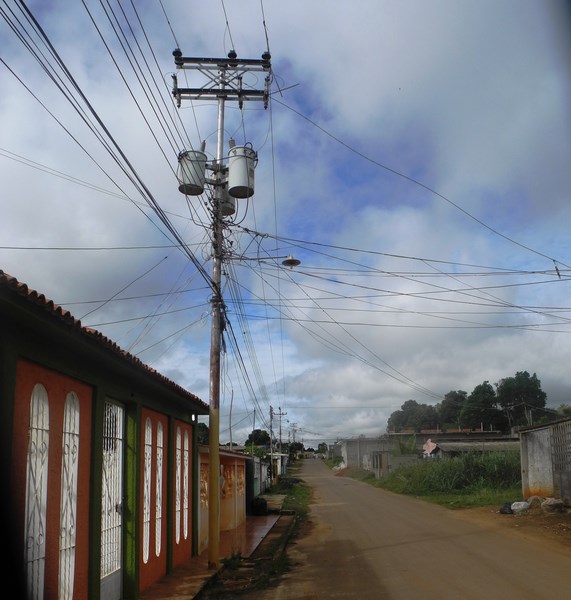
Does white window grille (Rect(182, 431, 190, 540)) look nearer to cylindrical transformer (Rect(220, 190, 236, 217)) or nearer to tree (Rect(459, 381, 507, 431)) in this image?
cylindrical transformer (Rect(220, 190, 236, 217))

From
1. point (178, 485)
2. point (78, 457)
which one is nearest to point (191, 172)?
point (178, 485)

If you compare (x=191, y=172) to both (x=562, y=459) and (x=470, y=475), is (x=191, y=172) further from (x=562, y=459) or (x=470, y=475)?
(x=470, y=475)

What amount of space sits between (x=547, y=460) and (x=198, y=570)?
13915 mm

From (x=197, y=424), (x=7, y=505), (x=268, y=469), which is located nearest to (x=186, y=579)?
(x=197, y=424)

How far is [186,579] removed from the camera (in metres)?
10.9

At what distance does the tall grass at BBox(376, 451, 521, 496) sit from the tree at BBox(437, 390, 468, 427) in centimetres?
5688

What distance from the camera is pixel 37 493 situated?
233 inches

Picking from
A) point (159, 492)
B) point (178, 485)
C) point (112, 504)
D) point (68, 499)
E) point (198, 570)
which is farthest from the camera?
point (178, 485)

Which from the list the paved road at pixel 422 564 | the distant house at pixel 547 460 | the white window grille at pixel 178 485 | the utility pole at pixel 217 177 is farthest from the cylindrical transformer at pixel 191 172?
the distant house at pixel 547 460

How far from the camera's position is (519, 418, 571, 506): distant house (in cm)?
1962

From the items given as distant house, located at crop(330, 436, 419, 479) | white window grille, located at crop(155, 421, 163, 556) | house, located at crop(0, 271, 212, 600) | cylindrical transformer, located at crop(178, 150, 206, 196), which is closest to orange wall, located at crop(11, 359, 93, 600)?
house, located at crop(0, 271, 212, 600)

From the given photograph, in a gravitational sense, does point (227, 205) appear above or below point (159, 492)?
above

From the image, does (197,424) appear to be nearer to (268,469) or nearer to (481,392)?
(268,469)

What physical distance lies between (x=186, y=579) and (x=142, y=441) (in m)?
2.88
